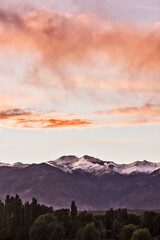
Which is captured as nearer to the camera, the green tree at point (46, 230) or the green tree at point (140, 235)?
the green tree at point (140, 235)

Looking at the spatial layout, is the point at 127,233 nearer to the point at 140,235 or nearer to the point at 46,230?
the point at 140,235

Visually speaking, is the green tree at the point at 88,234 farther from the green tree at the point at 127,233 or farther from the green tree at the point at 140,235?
the green tree at the point at 140,235

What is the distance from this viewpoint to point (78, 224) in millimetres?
176500

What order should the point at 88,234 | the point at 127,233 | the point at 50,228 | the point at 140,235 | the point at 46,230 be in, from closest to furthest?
the point at 140,235 → the point at 88,234 → the point at 46,230 → the point at 50,228 → the point at 127,233

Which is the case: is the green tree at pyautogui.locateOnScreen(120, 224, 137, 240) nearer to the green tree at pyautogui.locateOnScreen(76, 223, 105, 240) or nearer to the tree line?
the tree line

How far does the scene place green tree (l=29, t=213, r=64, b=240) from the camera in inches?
6314

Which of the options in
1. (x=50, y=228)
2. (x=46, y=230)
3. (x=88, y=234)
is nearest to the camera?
(x=88, y=234)

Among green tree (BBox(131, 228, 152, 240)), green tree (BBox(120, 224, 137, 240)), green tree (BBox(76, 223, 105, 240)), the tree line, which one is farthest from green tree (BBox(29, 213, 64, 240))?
green tree (BBox(131, 228, 152, 240))

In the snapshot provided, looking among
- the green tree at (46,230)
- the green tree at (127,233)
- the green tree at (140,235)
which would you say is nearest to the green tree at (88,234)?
the green tree at (46,230)

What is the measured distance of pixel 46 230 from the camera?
163125 millimetres

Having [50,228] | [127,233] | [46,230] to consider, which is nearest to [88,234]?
[50,228]

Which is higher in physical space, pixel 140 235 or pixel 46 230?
pixel 46 230

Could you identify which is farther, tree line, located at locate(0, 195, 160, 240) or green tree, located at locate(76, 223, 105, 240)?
tree line, located at locate(0, 195, 160, 240)

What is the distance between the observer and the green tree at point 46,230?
526ft
